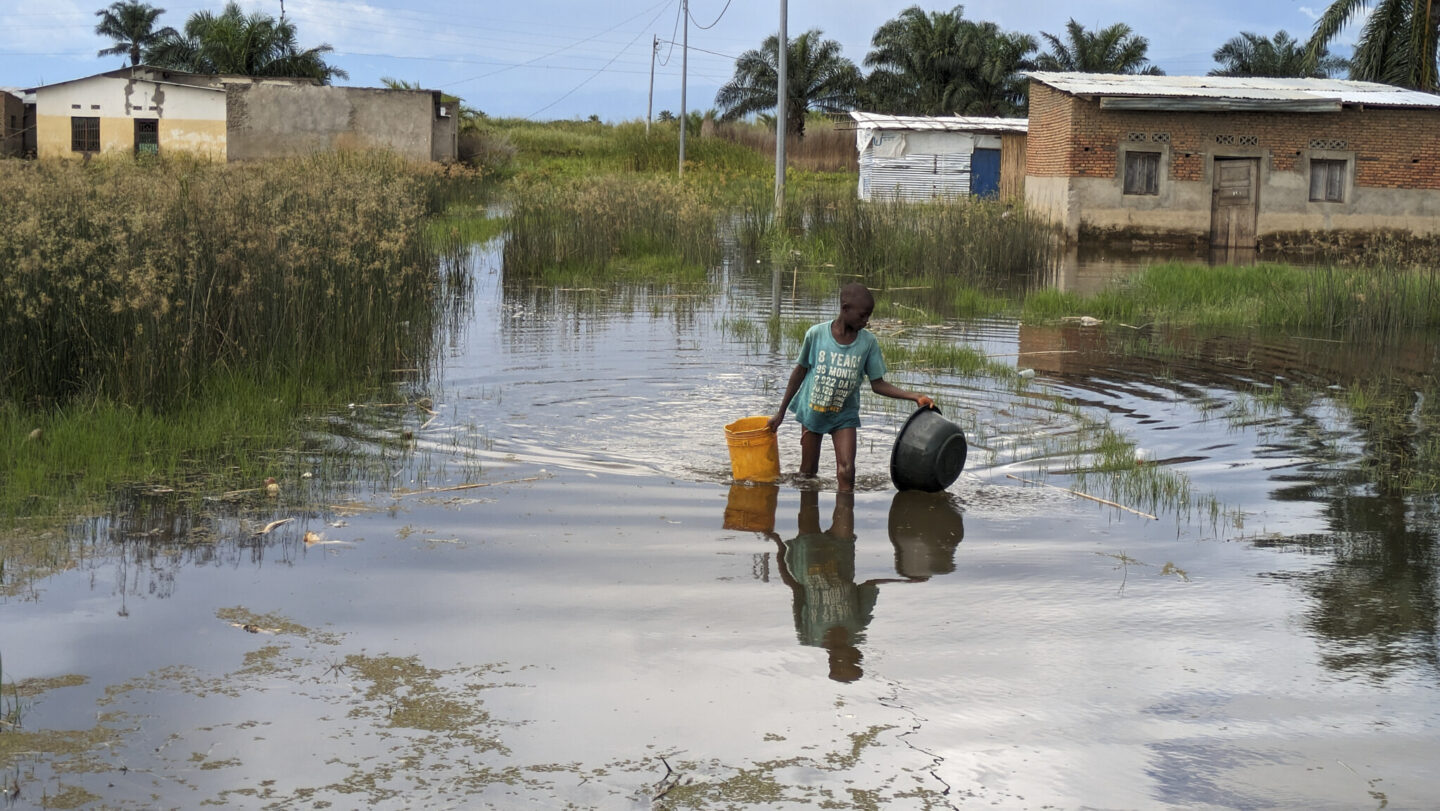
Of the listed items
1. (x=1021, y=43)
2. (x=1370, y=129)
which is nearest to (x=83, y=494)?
(x=1370, y=129)

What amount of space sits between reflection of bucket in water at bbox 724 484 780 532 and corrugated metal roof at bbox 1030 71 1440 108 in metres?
21.3

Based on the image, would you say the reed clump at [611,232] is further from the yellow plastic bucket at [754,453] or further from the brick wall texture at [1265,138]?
→ the yellow plastic bucket at [754,453]

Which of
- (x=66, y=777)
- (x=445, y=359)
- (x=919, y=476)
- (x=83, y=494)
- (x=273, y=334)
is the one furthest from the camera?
(x=445, y=359)

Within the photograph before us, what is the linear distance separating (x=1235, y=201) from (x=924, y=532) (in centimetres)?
2371

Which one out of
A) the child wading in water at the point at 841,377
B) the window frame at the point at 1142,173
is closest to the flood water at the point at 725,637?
the child wading in water at the point at 841,377

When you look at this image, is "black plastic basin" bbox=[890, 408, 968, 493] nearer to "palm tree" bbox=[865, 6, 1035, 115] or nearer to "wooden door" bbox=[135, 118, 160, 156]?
"wooden door" bbox=[135, 118, 160, 156]

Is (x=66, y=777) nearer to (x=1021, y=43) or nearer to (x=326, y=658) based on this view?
(x=326, y=658)

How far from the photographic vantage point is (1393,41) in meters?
32.2

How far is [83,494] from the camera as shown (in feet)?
22.0

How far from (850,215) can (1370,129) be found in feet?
46.3

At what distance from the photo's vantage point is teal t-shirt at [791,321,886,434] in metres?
7.17

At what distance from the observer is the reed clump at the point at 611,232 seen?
1945 cm

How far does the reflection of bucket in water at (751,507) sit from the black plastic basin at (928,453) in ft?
2.29

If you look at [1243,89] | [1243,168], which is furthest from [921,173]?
[1243,168]
